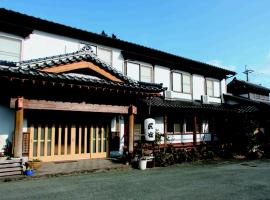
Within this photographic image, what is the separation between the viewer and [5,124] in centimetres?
1240

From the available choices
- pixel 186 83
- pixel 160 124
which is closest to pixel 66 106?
pixel 160 124

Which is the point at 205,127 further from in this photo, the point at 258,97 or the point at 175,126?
the point at 258,97

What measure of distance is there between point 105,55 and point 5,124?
7.17 m

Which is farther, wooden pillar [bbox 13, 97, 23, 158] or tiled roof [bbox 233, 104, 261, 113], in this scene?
tiled roof [bbox 233, 104, 261, 113]

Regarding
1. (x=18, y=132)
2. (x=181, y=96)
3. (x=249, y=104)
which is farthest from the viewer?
(x=249, y=104)

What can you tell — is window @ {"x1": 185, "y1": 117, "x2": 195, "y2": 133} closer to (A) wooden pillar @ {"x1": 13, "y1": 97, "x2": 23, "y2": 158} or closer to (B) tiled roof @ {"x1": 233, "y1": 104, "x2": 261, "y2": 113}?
(B) tiled roof @ {"x1": 233, "y1": 104, "x2": 261, "y2": 113}

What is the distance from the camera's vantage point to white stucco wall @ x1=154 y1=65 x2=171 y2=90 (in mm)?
19281

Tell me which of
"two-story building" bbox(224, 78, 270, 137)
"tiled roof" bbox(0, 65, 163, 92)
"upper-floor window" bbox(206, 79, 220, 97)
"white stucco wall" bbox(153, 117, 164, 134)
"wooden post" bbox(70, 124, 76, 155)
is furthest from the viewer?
"upper-floor window" bbox(206, 79, 220, 97)

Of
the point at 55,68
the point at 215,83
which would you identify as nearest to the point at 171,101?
the point at 215,83

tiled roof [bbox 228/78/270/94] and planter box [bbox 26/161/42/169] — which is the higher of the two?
tiled roof [bbox 228/78/270/94]

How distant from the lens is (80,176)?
10852 mm

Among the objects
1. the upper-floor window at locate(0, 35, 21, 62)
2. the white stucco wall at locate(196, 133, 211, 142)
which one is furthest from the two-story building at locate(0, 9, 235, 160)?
the white stucco wall at locate(196, 133, 211, 142)

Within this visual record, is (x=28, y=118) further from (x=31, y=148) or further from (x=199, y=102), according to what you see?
(x=199, y=102)

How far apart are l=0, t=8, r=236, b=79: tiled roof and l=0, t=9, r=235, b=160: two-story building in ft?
0.15
